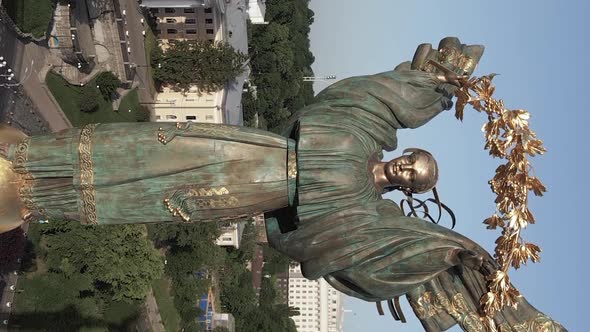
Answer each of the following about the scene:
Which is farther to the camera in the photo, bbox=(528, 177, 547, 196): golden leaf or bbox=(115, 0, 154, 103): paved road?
bbox=(115, 0, 154, 103): paved road

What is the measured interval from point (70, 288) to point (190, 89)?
21.9m

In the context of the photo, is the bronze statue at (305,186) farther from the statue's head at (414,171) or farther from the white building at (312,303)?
the white building at (312,303)

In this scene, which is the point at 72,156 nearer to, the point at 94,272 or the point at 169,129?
the point at 169,129

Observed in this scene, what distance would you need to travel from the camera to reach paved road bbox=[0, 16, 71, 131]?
101 ft

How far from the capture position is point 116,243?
3816 cm

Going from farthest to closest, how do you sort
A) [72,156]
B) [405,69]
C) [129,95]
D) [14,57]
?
[129,95] < [14,57] < [405,69] < [72,156]

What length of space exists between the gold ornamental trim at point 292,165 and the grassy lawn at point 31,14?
23831 mm

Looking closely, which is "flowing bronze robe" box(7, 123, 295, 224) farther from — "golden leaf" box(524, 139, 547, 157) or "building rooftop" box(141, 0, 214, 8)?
"building rooftop" box(141, 0, 214, 8)

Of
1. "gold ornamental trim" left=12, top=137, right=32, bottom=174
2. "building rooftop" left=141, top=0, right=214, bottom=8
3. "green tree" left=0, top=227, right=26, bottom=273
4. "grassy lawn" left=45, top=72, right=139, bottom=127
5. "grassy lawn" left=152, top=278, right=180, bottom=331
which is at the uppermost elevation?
"building rooftop" left=141, top=0, right=214, bottom=8

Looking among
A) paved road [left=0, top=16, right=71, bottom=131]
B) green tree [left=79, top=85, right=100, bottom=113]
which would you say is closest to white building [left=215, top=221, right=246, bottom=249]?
green tree [left=79, top=85, right=100, bottom=113]

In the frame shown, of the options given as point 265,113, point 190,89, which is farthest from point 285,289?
point 190,89

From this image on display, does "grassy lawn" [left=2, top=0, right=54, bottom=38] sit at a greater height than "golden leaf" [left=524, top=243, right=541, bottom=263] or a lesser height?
greater

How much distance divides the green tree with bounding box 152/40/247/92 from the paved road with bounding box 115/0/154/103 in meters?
1.12

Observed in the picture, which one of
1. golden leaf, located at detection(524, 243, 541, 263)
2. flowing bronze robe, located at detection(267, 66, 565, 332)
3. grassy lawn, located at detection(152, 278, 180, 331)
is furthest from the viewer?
grassy lawn, located at detection(152, 278, 180, 331)
